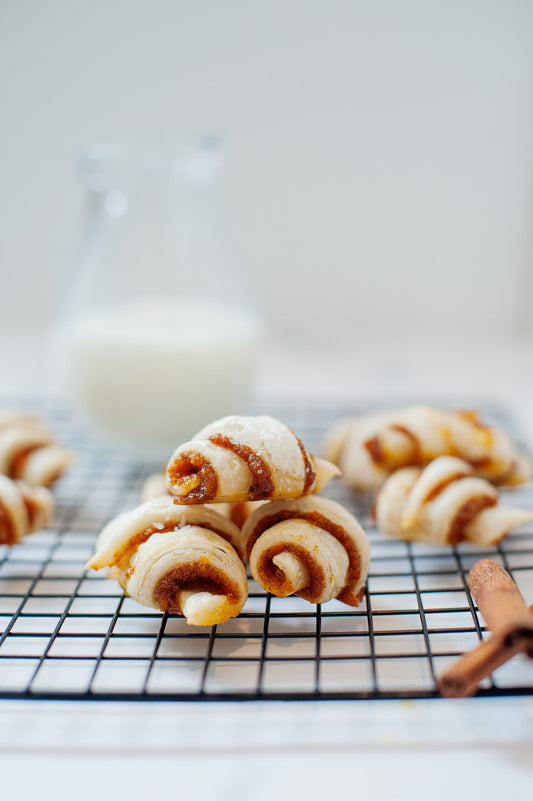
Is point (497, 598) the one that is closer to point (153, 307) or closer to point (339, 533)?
point (339, 533)

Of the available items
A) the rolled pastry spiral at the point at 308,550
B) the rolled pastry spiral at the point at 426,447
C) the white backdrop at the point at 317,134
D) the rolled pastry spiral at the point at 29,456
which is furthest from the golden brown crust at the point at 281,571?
the white backdrop at the point at 317,134

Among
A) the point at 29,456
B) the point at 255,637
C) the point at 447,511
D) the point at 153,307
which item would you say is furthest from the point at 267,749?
the point at 153,307

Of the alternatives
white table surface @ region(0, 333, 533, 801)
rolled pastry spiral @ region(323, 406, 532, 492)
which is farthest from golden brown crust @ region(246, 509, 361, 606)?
rolled pastry spiral @ region(323, 406, 532, 492)

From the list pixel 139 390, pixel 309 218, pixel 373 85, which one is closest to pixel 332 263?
pixel 309 218

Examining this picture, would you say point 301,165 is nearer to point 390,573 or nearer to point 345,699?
point 390,573

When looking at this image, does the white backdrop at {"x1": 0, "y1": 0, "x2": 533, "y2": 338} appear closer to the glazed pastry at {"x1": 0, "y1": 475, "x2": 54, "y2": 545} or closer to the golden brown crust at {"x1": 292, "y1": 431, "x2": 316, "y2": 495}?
the glazed pastry at {"x1": 0, "y1": 475, "x2": 54, "y2": 545}
